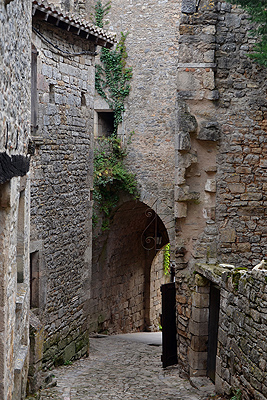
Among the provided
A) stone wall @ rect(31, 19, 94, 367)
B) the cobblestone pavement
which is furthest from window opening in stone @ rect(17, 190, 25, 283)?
the cobblestone pavement

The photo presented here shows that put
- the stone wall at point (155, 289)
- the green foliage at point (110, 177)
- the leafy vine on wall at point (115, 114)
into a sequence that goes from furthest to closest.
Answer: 1. the stone wall at point (155, 289)
2. the leafy vine on wall at point (115, 114)
3. the green foliage at point (110, 177)

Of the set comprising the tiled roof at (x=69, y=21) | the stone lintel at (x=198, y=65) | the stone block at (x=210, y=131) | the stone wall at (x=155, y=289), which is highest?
the tiled roof at (x=69, y=21)

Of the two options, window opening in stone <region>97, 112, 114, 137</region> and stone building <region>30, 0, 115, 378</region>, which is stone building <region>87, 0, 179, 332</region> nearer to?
window opening in stone <region>97, 112, 114, 137</region>

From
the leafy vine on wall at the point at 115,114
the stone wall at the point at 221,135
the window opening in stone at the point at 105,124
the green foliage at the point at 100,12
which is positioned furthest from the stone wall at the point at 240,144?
the window opening in stone at the point at 105,124

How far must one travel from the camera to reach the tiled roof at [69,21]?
27.3 feet

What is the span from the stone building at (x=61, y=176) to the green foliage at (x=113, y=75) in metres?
2.73

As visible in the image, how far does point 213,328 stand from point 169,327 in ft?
6.49

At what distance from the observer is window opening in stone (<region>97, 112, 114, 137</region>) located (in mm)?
14477

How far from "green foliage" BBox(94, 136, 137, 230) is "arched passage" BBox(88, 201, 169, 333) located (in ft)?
1.78

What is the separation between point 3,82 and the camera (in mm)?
3844

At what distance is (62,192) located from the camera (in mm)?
9758

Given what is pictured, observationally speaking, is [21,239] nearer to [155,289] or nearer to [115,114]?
[115,114]

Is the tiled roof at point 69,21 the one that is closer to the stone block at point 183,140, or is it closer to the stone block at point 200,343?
the stone block at point 183,140

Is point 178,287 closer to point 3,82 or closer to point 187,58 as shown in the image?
point 187,58
